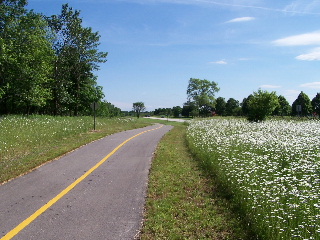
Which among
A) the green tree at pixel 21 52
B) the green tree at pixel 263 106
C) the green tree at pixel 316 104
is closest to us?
the green tree at pixel 21 52

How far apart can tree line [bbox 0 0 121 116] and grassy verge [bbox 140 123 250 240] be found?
24552mm

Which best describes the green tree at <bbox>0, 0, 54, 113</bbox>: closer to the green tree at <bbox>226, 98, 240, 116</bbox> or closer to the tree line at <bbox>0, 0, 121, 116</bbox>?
the tree line at <bbox>0, 0, 121, 116</bbox>

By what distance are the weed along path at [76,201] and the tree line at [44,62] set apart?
2205 cm

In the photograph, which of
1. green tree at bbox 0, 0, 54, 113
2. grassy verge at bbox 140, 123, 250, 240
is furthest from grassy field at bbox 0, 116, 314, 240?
green tree at bbox 0, 0, 54, 113

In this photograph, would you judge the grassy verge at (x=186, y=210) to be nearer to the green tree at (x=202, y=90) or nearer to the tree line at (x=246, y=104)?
the tree line at (x=246, y=104)

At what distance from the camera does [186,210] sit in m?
6.10

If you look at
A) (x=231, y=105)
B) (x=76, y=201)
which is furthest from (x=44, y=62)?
Result: (x=231, y=105)

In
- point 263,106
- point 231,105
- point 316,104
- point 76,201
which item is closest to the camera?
point 76,201

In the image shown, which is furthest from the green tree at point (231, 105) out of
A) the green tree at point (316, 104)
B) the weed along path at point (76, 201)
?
the weed along path at point (76, 201)

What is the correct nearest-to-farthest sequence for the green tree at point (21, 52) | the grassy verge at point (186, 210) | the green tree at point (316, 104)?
the grassy verge at point (186, 210) → the green tree at point (21, 52) → the green tree at point (316, 104)

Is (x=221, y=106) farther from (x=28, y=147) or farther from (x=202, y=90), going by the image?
(x=28, y=147)

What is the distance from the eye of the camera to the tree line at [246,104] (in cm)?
3612

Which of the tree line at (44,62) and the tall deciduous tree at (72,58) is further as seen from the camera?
the tall deciduous tree at (72,58)

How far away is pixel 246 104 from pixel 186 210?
2863 inches
